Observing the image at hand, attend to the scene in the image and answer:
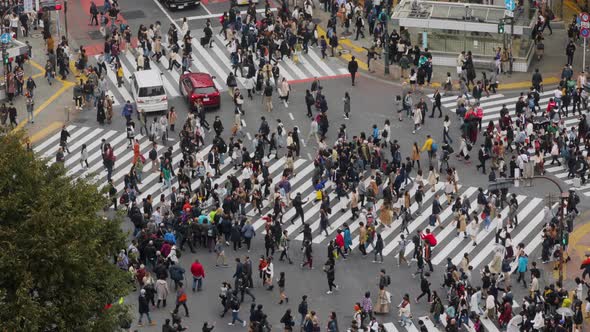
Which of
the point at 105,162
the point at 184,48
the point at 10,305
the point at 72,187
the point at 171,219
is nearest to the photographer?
the point at 10,305

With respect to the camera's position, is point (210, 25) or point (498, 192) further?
point (210, 25)

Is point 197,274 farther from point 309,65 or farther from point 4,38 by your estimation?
point 4,38

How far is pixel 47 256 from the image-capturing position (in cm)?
4628

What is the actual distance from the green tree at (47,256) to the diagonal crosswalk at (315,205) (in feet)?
45.6

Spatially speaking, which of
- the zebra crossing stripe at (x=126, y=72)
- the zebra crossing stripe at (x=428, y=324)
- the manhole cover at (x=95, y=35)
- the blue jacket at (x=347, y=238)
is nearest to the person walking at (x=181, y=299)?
the blue jacket at (x=347, y=238)

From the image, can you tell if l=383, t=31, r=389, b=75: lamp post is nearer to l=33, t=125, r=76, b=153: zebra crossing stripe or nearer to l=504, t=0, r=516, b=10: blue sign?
l=504, t=0, r=516, b=10: blue sign

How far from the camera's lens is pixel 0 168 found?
4731cm

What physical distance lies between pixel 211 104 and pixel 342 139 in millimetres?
8452

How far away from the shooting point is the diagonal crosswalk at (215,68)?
7900 cm

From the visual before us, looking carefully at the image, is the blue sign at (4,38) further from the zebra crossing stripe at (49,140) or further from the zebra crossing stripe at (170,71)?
the zebra crossing stripe at (170,71)

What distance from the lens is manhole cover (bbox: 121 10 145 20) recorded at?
88500 mm

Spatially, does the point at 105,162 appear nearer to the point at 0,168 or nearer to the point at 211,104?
the point at 211,104

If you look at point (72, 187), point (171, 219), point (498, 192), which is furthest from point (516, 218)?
point (72, 187)

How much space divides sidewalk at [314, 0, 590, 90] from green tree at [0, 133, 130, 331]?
33636 mm
